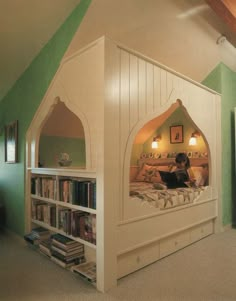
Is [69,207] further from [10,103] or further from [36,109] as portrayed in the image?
[10,103]

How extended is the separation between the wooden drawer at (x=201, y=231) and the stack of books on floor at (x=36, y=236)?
186 cm

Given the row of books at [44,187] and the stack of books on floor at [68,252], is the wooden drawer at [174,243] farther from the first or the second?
the row of books at [44,187]

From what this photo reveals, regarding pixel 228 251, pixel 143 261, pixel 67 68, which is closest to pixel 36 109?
pixel 67 68

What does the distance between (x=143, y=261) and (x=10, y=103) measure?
A: 297 centimetres

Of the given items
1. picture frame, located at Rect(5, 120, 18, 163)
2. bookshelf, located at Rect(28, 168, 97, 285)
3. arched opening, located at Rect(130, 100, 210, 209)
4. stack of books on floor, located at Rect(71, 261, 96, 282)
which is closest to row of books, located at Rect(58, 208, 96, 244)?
bookshelf, located at Rect(28, 168, 97, 285)

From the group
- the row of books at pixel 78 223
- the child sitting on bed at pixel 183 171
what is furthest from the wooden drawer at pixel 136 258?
the child sitting on bed at pixel 183 171

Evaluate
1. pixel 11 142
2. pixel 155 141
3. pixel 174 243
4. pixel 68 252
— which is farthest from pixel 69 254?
pixel 155 141

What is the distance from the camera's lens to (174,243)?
Result: 2.73m

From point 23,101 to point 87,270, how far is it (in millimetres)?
2377

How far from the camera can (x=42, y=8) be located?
7.52 feet

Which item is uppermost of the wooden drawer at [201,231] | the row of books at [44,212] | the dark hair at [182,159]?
the dark hair at [182,159]

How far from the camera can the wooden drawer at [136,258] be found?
6.98 feet

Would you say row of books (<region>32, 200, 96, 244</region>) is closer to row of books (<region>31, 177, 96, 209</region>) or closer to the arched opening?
row of books (<region>31, 177, 96, 209</region>)

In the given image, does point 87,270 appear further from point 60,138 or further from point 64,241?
point 60,138
